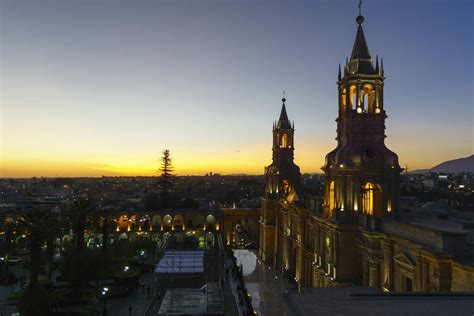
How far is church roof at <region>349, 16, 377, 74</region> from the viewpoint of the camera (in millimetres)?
29703

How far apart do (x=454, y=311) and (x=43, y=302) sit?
813 inches

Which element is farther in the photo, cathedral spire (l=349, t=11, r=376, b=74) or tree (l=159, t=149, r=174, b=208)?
tree (l=159, t=149, r=174, b=208)

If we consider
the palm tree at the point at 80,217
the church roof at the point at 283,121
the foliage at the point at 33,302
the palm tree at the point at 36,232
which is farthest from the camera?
the church roof at the point at 283,121

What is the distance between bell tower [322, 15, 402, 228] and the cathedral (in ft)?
0.21

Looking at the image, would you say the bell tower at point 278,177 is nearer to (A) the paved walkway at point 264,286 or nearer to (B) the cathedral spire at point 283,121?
(B) the cathedral spire at point 283,121

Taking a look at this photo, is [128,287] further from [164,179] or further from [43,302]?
A: [164,179]

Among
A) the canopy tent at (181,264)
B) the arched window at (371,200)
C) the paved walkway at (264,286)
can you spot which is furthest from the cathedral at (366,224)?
the canopy tent at (181,264)

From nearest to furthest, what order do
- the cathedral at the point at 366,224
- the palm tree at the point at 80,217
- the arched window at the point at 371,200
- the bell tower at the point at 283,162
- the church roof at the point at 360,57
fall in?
the cathedral at the point at 366,224, the arched window at the point at 371,200, the church roof at the point at 360,57, the palm tree at the point at 80,217, the bell tower at the point at 283,162

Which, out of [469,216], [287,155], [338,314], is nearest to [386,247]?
[469,216]

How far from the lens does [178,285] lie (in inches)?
1494

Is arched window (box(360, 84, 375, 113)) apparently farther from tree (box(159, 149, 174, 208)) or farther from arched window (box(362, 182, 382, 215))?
tree (box(159, 149, 174, 208))

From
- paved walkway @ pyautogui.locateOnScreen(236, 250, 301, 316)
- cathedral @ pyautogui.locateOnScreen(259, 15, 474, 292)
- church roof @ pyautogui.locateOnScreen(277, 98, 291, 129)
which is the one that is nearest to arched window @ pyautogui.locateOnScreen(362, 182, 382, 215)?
cathedral @ pyautogui.locateOnScreen(259, 15, 474, 292)

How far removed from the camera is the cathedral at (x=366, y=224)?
1950 centimetres

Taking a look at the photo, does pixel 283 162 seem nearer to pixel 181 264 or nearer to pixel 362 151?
pixel 181 264
